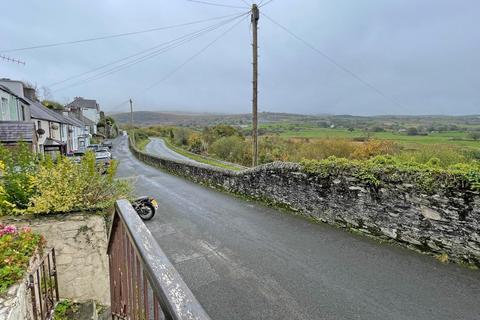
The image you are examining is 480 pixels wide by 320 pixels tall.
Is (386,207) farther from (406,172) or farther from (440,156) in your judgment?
(440,156)

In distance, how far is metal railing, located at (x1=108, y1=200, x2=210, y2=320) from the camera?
101 cm

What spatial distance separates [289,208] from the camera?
9086mm

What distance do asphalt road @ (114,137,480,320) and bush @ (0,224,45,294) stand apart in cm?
233

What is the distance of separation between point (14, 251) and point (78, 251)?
0.93 m

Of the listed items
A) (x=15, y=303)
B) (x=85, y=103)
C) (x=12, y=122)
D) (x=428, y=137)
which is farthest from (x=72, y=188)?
(x=85, y=103)

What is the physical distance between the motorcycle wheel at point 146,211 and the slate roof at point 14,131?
565 inches

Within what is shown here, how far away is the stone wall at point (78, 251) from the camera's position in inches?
134

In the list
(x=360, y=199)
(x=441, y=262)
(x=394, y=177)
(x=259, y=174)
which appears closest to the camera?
(x=441, y=262)

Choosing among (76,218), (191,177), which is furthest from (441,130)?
(76,218)

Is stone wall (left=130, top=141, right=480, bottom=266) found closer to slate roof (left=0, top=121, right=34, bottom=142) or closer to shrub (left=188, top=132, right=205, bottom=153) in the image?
slate roof (left=0, top=121, right=34, bottom=142)

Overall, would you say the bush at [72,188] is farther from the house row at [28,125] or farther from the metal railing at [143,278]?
the house row at [28,125]

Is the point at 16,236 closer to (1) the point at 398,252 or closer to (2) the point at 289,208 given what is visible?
(1) the point at 398,252

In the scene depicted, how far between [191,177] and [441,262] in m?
12.1

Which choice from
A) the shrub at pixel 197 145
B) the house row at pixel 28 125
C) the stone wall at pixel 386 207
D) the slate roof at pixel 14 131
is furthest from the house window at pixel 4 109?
the shrub at pixel 197 145
